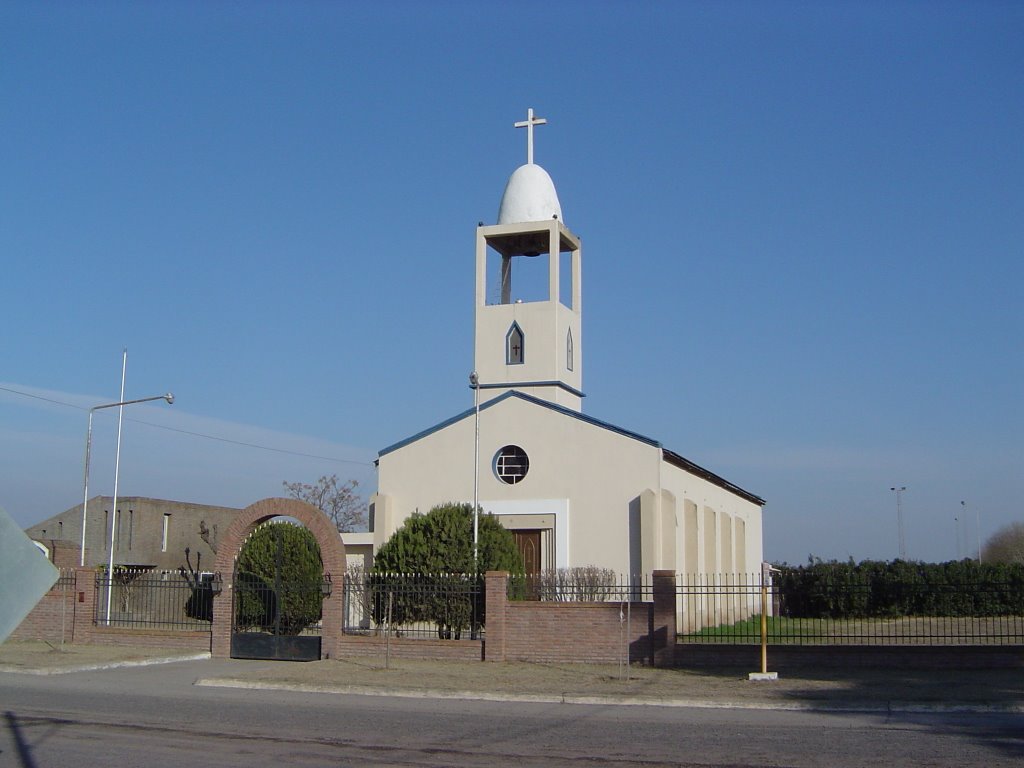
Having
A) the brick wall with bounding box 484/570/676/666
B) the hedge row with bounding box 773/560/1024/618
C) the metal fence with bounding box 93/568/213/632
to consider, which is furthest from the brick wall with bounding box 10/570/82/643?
the hedge row with bounding box 773/560/1024/618

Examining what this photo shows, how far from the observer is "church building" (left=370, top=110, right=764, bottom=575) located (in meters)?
30.8

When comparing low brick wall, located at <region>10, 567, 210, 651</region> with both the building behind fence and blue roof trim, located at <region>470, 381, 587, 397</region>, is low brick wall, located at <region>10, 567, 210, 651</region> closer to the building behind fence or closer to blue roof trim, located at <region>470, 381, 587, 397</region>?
the building behind fence

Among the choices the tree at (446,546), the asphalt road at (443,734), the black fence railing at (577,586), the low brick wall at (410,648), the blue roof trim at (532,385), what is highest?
the blue roof trim at (532,385)

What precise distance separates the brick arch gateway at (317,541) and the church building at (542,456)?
5294 millimetres

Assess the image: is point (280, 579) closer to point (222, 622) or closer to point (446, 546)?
point (222, 622)

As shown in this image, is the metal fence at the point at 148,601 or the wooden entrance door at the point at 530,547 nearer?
the metal fence at the point at 148,601

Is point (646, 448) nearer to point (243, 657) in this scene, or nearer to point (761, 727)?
point (243, 657)

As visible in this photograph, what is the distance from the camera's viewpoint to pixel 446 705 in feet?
54.4

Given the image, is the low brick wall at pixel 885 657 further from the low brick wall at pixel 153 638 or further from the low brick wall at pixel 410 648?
the low brick wall at pixel 153 638

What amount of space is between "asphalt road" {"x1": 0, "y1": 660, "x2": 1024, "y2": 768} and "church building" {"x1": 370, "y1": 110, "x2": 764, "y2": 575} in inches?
506

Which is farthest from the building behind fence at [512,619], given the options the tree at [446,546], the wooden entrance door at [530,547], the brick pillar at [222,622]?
the wooden entrance door at [530,547]

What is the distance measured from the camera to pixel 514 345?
114 ft

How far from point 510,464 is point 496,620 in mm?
10036

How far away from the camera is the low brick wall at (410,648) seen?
907 inches
